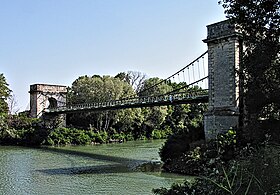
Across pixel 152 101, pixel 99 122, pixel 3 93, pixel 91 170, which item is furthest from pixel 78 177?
pixel 3 93

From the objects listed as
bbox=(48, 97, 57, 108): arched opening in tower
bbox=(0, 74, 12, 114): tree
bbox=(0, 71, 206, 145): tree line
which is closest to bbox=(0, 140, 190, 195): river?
bbox=(0, 71, 206, 145): tree line

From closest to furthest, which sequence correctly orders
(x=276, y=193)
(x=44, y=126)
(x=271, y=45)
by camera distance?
1. (x=276, y=193)
2. (x=271, y=45)
3. (x=44, y=126)

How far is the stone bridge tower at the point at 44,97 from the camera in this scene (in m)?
39.8

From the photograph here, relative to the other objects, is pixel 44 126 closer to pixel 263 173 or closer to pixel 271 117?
pixel 271 117

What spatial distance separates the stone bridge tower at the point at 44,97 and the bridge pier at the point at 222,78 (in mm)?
25514

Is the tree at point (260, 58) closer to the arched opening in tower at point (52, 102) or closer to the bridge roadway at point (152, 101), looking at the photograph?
the bridge roadway at point (152, 101)

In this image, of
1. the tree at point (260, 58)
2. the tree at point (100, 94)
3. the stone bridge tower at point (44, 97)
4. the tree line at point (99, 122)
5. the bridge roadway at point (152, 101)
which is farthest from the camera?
the stone bridge tower at point (44, 97)

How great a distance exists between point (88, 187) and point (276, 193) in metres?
9.35

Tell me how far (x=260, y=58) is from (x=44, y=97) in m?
34.6

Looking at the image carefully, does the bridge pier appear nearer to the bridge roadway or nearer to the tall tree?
the bridge roadway

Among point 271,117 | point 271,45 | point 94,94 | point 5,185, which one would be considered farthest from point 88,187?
point 94,94

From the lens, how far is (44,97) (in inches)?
1609

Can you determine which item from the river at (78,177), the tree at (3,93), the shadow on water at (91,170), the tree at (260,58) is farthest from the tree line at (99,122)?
the tree at (260,58)

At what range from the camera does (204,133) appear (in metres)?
17.5
